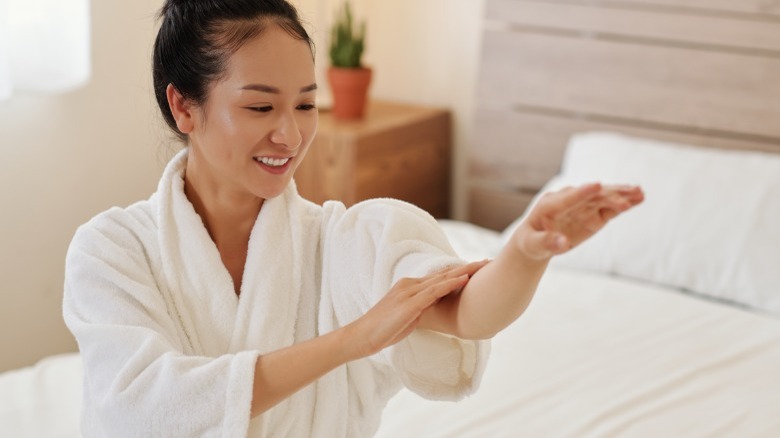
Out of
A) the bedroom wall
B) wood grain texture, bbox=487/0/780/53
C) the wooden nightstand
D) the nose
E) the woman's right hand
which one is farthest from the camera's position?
the wooden nightstand

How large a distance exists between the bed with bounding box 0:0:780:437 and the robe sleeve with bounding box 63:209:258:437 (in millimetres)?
579

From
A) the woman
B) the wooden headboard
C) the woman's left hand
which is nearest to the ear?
the woman

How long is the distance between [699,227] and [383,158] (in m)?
1.01

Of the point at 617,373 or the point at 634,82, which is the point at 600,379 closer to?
the point at 617,373

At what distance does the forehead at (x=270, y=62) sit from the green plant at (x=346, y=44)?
1911mm

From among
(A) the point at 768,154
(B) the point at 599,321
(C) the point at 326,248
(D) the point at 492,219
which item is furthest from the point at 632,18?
(C) the point at 326,248

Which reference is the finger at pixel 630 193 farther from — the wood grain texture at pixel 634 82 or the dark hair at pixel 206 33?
the wood grain texture at pixel 634 82

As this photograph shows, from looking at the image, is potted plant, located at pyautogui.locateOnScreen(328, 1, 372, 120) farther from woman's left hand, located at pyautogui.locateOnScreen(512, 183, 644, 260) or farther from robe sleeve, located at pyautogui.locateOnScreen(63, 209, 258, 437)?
woman's left hand, located at pyautogui.locateOnScreen(512, 183, 644, 260)

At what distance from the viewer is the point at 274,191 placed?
4.20 ft

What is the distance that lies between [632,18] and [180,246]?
6.66 feet

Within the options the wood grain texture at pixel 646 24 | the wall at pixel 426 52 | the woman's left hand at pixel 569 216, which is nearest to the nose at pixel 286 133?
the woman's left hand at pixel 569 216

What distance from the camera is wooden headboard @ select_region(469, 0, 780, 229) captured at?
2855mm

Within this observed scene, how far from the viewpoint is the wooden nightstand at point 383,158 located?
2.97 meters

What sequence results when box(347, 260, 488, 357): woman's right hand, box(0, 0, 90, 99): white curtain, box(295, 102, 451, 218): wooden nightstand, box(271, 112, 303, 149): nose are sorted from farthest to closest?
box(295, 102, 451, 218): wooden nightstand
box(0, 0, 90, 99): white curtain
box(271, 112, 303, 149): nose
box(347, 260, 488, 357): woman's right hand
